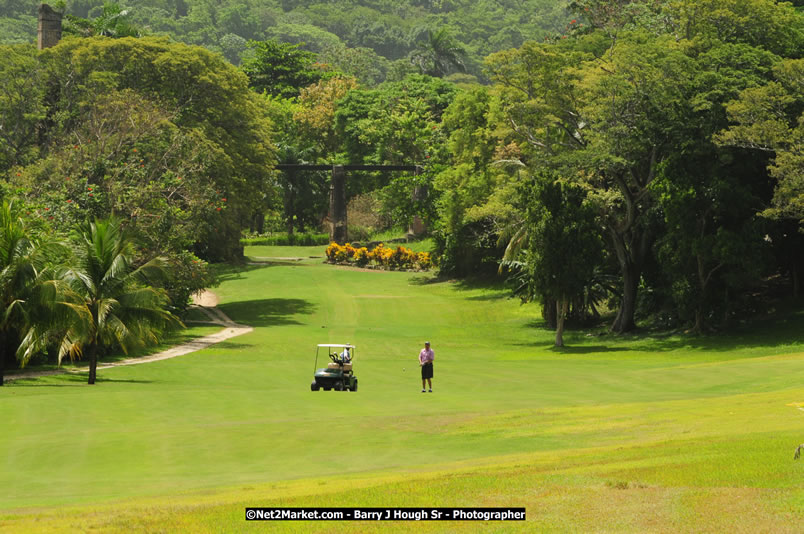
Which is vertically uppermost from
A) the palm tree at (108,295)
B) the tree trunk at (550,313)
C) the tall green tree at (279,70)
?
the tall green tree at (279,70)

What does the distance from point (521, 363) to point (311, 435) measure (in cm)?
2191

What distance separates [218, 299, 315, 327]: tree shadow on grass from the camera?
200 ft

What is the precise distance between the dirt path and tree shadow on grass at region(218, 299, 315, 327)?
85 centimetres

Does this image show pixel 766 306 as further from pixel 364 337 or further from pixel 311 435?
pixel 311 435

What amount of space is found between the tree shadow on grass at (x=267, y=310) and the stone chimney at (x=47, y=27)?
26125 millimetres

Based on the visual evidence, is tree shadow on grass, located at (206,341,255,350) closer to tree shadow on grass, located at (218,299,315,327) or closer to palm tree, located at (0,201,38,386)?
tree shadow on grass, located at (218,299,315,327)

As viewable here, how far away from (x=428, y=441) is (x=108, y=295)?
19034mm

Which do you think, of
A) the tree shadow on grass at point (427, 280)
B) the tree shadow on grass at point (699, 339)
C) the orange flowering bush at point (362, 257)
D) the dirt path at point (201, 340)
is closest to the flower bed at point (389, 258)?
the orange flowering bush at point (362, 257)

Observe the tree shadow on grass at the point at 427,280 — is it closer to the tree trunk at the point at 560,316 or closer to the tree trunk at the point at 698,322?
the tree trunk at the point at 560,316

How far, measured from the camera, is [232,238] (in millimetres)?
86188

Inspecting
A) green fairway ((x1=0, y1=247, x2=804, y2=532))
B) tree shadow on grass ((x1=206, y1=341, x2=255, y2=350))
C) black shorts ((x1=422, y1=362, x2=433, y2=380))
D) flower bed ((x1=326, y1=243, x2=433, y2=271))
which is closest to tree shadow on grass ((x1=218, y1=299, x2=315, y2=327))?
tree shadow on grass ((x1=206, y1=341, x2=255, y2=350))

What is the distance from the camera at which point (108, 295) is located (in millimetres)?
35562

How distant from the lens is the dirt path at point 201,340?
3866 cm

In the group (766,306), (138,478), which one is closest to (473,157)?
(766,306)
